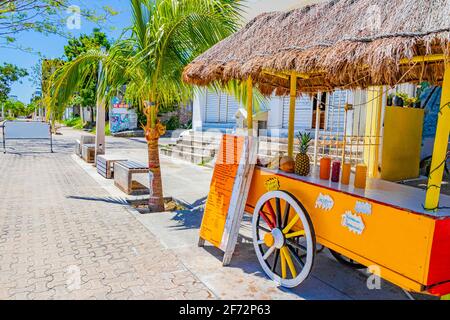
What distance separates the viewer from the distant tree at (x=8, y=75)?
22016 mm

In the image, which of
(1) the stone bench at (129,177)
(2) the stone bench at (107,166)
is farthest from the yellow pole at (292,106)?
(2) the stone bench at (107,166)

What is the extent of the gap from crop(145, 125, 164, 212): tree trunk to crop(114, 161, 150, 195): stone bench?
926 millimetres

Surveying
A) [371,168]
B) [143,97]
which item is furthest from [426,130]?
[143,97]

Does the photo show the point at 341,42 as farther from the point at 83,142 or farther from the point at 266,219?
the point at 83,142

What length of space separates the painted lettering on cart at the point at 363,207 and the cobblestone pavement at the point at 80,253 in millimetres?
1608

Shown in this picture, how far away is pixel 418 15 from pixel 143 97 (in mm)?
4772

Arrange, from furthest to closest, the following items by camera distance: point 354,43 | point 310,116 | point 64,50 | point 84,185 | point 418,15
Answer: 1. point 64,50
2. point 310,116
3. point 84,185
4. point 354,43
5. point 418,15

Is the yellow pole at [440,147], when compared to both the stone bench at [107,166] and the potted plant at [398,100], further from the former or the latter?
the stone bench at [107,166]

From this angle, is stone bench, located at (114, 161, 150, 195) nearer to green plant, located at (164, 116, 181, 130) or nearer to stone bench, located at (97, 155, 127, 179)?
stone bench, located at (97, 155, 127, 179)

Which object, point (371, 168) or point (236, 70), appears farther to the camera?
point (371, 168)

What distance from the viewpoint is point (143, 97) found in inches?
250

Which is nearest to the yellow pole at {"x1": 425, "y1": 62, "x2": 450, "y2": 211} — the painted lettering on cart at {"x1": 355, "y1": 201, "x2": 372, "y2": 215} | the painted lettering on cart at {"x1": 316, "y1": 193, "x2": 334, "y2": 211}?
the painted lettering on cart at {"x1": 355, "y1": 201, "x2": 372, "y2": 215}

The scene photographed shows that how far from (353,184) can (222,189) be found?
1.57 meters
